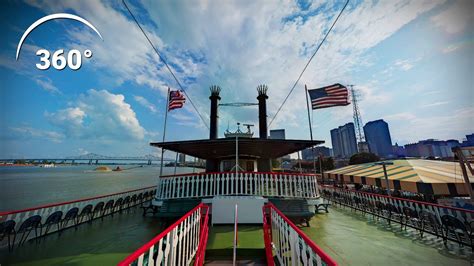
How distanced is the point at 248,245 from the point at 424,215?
6.33 meters

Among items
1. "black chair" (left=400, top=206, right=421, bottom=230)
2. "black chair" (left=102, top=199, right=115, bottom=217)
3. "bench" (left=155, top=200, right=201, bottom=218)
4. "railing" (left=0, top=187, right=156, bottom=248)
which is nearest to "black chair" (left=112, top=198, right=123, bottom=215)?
"railing" (left=0, top=187, right=156, bottom=248)

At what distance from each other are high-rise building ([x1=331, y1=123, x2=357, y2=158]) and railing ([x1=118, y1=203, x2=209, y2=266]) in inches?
4001

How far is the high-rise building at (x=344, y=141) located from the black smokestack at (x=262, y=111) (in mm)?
93712

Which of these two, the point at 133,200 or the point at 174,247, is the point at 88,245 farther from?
the point at 133,200

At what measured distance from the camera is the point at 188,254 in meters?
3.36

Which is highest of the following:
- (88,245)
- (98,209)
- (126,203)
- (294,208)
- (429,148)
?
(429,148)

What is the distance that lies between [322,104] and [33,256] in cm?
1186

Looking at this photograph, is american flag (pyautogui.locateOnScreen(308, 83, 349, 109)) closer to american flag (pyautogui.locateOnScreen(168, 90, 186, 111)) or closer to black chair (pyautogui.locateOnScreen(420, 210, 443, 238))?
black chair (pyautogui.locateOnScreen(420, 210, 443, 238))

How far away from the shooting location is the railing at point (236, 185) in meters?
6.28

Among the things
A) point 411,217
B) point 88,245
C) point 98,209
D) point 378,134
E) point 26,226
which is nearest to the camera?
point 88,245

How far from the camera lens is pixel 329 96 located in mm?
9242

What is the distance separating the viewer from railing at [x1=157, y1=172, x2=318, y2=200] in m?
6.28

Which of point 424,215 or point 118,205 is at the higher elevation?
point 424,215

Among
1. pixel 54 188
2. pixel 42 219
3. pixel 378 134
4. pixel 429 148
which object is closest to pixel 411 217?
pixel 42 219
